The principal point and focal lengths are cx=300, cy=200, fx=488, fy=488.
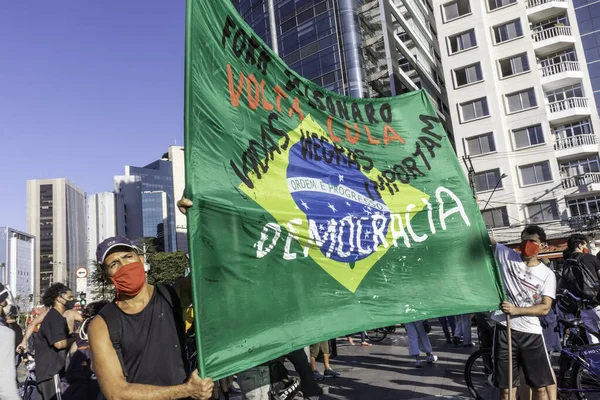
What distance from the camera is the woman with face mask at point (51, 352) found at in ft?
18.6

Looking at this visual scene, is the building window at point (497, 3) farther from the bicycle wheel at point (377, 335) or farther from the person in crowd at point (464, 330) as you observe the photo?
the person in crowd at point (464, 330)

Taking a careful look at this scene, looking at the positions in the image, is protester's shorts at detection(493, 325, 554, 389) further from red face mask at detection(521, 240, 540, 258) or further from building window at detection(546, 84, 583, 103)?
building window at detection(546, 84, 583, 103)

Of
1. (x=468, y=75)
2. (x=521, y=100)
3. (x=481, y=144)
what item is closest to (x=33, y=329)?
(x=481, y=144)

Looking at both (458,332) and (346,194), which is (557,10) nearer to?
(458,332)

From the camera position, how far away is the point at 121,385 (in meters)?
2.42

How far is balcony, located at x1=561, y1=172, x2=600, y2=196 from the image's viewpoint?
29172 mm

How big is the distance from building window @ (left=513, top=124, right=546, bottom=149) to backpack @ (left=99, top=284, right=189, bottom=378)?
3311 cm

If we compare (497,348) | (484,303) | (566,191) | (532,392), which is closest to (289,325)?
(484,303)

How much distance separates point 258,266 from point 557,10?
36859mm

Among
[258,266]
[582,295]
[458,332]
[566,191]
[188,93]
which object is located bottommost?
[458,332]

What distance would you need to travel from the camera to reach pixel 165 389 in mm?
2441

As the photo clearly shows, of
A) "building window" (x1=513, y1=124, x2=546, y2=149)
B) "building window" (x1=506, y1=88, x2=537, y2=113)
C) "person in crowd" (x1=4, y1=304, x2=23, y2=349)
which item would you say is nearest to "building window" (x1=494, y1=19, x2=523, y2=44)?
"building window" (x1=506, y1=88, x2=537, y2=113)

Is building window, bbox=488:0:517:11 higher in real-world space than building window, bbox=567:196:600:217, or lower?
higher

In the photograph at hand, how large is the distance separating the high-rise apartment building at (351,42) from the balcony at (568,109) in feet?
35.7
